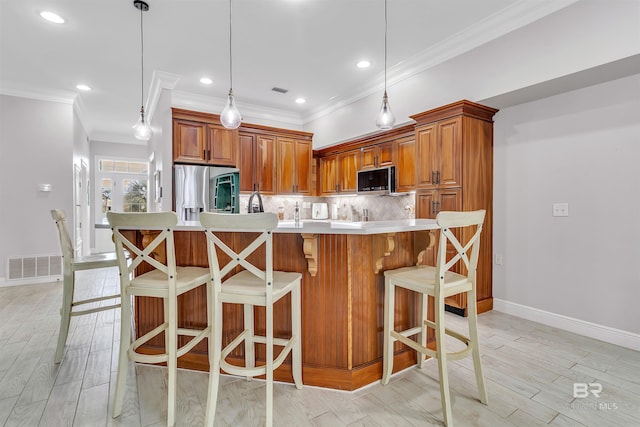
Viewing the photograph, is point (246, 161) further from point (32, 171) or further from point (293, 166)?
point (32, 171)

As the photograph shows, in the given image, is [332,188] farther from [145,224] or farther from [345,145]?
[145,224]

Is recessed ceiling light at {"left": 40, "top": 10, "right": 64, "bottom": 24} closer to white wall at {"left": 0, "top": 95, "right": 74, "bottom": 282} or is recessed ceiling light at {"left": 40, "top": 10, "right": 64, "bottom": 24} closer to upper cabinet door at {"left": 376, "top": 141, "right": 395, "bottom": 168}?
white wall at {"left": 0, "top": 95, "right": 74, "bottom": 282}

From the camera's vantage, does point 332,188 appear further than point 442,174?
Yes

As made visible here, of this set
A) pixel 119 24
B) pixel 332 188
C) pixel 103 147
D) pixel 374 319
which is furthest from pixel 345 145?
pixel 103 147

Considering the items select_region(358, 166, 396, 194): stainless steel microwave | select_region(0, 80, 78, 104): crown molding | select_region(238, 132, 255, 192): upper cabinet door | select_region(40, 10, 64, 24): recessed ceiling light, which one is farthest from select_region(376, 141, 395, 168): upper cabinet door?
select_region(0, 80, 78, 104): crown molding

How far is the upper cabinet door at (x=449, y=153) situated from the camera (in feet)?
10.3

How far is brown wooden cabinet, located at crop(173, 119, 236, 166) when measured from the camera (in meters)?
4.39

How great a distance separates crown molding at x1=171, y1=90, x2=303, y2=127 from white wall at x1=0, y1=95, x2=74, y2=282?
69.8 inches

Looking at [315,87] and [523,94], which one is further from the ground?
[315,87]

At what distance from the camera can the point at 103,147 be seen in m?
7.31

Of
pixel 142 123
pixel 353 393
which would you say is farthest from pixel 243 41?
pixel 353 393

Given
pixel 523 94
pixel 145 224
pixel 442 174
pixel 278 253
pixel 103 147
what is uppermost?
pixel 103 147

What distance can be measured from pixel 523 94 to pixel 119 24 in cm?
390

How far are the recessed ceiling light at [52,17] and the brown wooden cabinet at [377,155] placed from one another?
3.72 meters
